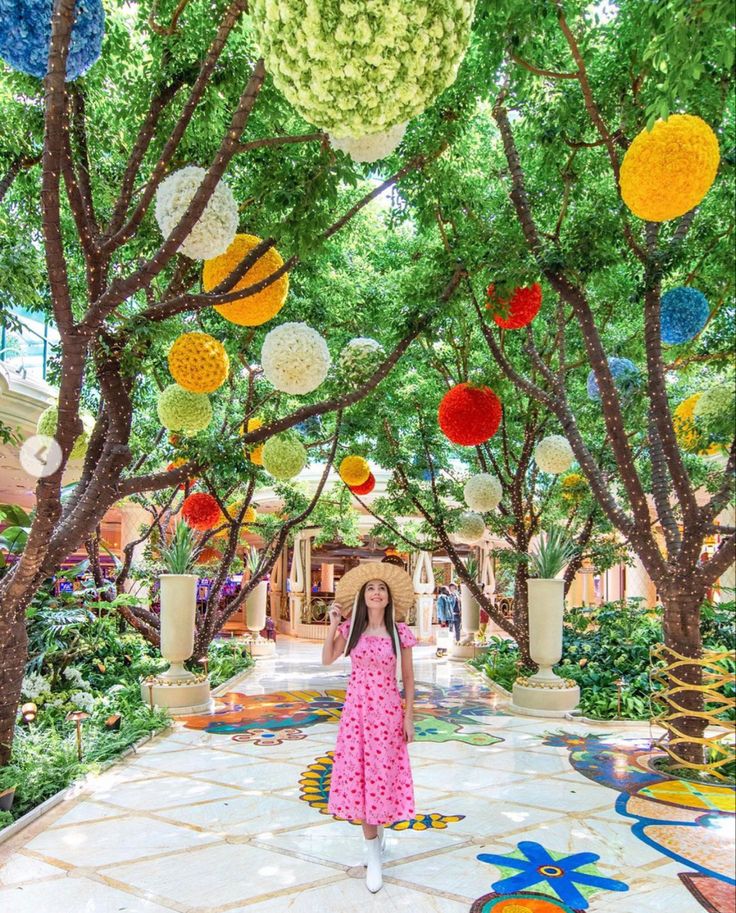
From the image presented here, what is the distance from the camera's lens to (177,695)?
746cm

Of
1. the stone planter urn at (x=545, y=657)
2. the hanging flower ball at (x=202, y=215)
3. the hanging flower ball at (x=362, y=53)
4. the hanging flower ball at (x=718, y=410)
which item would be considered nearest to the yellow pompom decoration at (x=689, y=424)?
the hanging flower ball at (x=718, y=410)

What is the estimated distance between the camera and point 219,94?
3643 mm

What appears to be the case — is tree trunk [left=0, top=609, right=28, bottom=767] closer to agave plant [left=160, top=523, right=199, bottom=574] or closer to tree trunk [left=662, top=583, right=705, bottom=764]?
agave plant [left=160, top=523, right=199, bottom=574]

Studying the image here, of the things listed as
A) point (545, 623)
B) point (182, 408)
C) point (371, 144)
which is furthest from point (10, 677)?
point (545, 623)

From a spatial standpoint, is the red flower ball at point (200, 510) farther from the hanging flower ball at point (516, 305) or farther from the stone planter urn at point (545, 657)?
the hanging flower ball at point (516, 305)

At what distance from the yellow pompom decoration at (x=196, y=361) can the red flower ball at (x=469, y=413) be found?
1.75 metres

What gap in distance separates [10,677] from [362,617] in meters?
2.32

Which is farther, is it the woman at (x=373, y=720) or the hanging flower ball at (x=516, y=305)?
the hanging flower ball at (x=516, y=305)

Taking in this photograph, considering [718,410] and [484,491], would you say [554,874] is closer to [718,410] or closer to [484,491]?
[718,410]

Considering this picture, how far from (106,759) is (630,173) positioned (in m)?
5.31

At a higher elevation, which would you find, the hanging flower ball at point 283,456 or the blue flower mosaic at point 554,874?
the hanging flower ball at point 283,456

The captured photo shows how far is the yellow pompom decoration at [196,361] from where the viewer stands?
3.49m

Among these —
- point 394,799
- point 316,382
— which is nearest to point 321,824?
point 394,799

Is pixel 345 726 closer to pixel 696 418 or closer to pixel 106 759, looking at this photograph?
pixel 696 418
